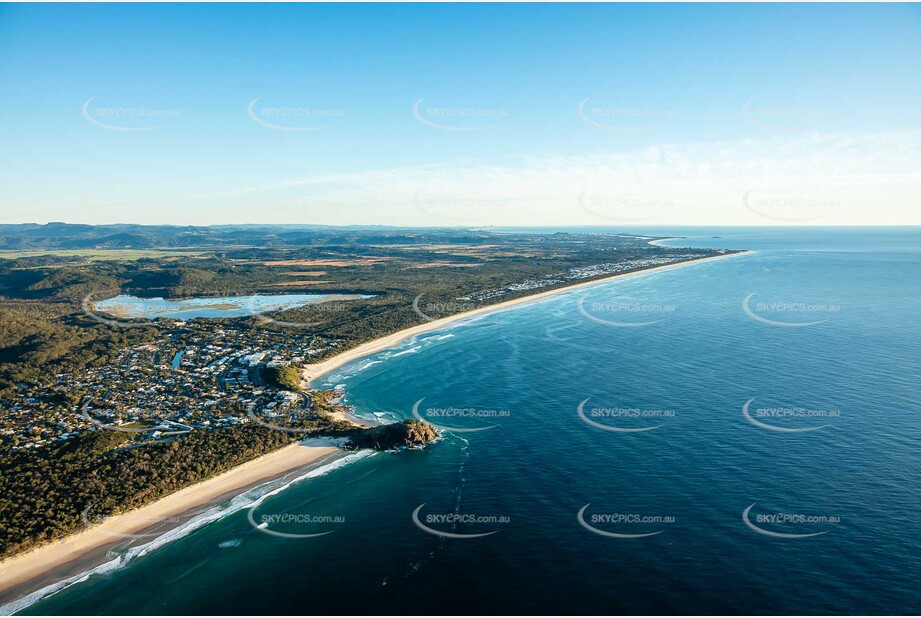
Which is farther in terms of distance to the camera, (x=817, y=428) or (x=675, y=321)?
(x=675, y=321)

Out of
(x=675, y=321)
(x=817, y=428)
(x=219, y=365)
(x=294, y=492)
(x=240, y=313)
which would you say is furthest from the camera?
(x=240, y=313)

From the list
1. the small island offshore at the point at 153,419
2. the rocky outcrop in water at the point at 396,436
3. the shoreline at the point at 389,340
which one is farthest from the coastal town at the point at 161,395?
the rocky outcrop in water at the point at 396,436

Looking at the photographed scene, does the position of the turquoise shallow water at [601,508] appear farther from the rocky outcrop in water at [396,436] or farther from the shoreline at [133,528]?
the shoreline at [133,528]

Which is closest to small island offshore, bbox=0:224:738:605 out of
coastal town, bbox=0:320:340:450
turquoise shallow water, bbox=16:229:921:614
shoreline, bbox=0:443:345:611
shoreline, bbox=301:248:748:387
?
shoreline, bbox=0:443:345:611

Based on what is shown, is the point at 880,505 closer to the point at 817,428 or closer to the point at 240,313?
the point at 817,428

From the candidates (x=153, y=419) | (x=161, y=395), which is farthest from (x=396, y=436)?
(x=161, y=395)

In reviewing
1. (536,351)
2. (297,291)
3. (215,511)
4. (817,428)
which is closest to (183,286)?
(297,291)

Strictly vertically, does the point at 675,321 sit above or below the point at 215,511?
above
